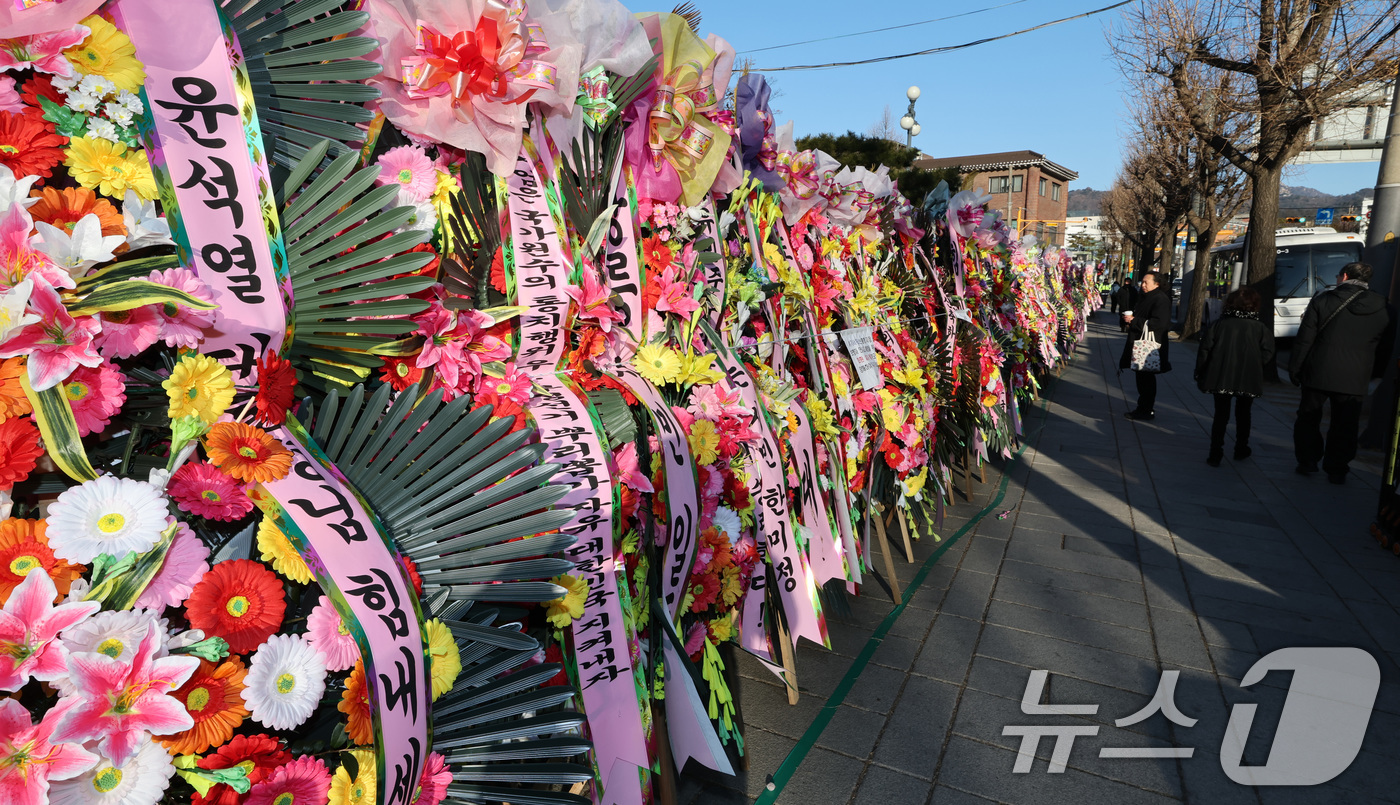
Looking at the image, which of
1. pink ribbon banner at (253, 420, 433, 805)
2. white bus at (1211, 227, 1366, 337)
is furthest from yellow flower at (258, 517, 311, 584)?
white bus at (1211, 227, 1366, 337)

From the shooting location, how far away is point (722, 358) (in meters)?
2.21

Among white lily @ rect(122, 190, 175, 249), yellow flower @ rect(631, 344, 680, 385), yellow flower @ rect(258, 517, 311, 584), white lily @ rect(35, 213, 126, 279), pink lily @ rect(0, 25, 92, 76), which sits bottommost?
yellow flower @ rect(258, 517, 311, 584)

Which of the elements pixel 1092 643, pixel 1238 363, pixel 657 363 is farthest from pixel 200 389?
pixel 1238 363

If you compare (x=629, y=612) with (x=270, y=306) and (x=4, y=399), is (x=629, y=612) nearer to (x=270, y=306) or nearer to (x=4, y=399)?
(x=270, y=306)

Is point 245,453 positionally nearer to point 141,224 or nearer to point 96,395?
point 96,395

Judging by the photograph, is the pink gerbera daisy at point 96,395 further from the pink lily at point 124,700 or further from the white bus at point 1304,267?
the white bus at point 1304,267

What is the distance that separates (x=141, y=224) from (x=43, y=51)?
0.19m

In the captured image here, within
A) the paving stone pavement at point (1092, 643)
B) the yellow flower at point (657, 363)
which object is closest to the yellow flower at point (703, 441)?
the yellow flower at point (657, 363)

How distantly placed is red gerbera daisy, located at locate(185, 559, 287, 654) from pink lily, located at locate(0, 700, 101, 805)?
0.49ft

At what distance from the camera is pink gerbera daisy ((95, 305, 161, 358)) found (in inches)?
33.7

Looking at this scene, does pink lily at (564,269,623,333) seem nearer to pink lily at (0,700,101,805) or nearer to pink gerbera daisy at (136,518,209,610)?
pink gerbera daisy at (136,518,209,610)

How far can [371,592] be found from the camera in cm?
92

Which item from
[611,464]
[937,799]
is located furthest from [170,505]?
[937,799]

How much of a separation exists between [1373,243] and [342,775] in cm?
974
